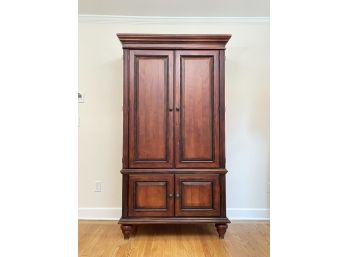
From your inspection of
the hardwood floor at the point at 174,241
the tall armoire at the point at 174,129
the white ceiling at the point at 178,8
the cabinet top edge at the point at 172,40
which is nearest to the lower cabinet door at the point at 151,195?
the tall armoire at the point at 174,129

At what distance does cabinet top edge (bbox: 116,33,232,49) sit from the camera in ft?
8.37

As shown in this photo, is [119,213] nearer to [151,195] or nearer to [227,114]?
[151,195]

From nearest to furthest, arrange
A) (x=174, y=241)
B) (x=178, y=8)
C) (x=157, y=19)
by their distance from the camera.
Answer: (x=174, y=241)
(x=178, y=8)
(x=157, y=19)

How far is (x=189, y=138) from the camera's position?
259cm

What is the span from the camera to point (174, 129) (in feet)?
8.47

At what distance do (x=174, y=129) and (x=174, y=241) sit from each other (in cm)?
108

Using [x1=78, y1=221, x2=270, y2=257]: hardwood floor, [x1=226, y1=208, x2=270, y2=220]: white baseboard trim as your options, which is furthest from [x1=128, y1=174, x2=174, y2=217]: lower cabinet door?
[x1=226, y1=208, x2=270, y2=220]: white baseboard trim

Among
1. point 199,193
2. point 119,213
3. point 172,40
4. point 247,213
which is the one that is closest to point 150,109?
point 172,40

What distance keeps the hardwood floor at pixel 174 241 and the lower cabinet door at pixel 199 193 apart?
30 centimetres

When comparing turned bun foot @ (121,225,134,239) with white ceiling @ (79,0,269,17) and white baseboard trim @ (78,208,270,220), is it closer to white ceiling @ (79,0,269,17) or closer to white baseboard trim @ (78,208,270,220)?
white baseboard trim @ (78,208,270,220)

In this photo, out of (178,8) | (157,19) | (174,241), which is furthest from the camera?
(157,19)

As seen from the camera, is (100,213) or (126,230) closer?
(126,230)

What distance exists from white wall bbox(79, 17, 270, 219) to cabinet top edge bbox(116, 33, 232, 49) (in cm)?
60
